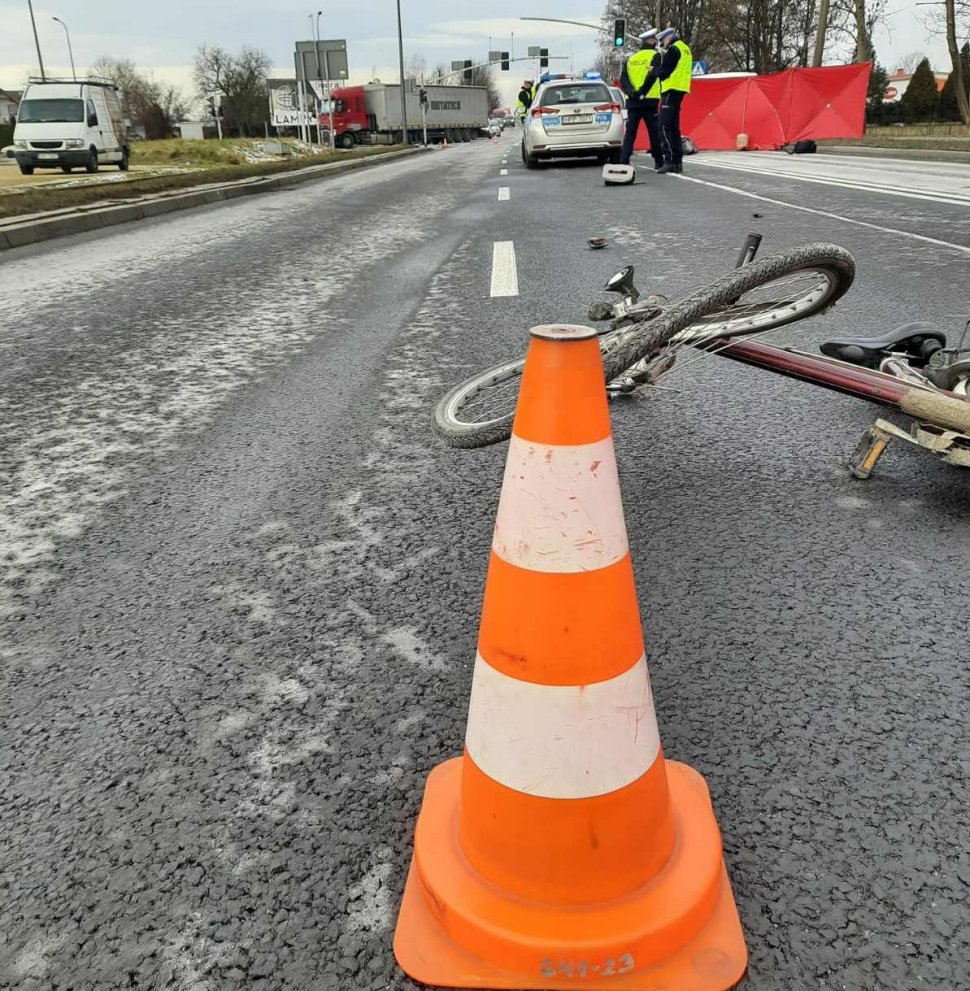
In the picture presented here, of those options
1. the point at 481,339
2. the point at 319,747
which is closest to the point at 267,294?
the point at 481,339

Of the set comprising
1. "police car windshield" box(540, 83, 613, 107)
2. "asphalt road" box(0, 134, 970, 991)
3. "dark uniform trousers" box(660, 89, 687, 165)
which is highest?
"police car windshield" box(540, 83, 613, 107)

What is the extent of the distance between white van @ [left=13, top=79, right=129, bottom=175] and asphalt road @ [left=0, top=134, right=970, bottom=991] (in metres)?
21.3

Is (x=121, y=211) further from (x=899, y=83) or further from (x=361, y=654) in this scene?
(x=899, y=83)

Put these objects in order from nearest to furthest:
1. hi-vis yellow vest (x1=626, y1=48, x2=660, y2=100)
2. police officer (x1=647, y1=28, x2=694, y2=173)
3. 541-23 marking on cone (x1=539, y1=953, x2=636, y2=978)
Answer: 541-23 marking on cone (x1=539, y1=953, x2=636, y2=978)
police officer (x1=647, y1=28, x2=694, y2=173)
hi-vis yellow vest (x1=626, y1=48, x2=660, y2=100)

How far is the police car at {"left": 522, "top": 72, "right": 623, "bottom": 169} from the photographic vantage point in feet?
57.2

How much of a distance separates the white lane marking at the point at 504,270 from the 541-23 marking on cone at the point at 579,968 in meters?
4.97

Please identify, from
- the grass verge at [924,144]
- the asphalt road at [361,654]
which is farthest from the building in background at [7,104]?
the asphalt road at [361,654]

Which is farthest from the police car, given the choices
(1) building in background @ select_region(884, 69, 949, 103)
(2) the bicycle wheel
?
(1) building in background @ select_region(884, 69, 949, 103)

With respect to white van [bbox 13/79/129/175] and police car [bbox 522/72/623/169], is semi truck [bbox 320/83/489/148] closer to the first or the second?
white van [bbox 13/79/129/175]

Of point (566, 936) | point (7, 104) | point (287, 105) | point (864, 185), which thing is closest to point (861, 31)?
point (864, 185)

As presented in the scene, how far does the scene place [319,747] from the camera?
5.39 ft

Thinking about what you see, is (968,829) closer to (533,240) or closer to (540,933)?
(540,933)

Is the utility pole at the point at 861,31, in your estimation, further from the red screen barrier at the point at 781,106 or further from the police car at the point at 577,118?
the police car at the point at 577,118

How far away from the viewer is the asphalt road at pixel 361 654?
1.30m
